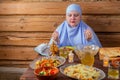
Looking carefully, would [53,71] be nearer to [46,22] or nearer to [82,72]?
[82,72]

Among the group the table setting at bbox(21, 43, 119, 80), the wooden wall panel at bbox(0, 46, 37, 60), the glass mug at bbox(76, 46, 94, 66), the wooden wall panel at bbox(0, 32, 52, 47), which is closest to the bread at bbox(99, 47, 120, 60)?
the table setting at bbox(21, 43, 119, 80)

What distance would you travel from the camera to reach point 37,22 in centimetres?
370

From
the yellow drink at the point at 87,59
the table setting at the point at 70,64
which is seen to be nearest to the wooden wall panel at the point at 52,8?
the table setting at the point at 70,64

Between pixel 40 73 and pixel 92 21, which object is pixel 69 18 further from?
pixel 40 73

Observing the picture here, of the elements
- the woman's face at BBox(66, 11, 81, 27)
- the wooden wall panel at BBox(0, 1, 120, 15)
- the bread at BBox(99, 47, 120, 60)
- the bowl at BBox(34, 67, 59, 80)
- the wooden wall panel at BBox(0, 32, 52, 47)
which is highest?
the wooden wall panel at BBox(0, 1, 120, 15)

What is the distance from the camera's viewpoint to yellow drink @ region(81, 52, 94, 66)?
2201mm

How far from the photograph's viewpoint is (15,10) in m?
3.68

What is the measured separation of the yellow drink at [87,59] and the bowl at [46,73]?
356mm

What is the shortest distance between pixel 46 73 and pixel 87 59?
468 millimetres

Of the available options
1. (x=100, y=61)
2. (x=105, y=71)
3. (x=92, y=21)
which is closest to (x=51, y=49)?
(x=100, y=61)

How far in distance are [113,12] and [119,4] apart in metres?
0.14

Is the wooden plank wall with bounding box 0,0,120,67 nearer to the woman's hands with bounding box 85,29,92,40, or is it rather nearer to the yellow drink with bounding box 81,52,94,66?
the woman's hands with bounding box 85,29,92,40

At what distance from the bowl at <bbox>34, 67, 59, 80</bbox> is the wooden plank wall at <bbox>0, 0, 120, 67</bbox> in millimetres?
1727

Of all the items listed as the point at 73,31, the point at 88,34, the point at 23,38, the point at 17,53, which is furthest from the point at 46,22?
the point at 88,34
